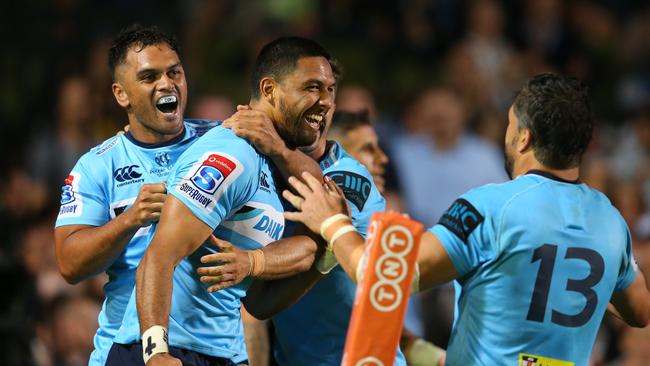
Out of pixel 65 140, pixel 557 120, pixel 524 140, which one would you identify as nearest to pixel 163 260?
pixel 524 140

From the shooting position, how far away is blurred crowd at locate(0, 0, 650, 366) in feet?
31.4

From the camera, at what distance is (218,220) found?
4.17 m

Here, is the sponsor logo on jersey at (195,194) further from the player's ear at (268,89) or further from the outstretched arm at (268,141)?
the player's ear at (268,89)

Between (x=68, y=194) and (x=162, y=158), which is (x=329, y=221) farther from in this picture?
(x=68, y=194)

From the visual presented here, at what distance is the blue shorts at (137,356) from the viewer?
4.28 metres

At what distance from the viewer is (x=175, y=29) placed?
12016 mm

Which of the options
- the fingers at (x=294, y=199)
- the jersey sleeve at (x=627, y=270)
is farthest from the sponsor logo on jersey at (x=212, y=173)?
the jersey sleeve at (x=627, y=270)

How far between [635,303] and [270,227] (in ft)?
5.28

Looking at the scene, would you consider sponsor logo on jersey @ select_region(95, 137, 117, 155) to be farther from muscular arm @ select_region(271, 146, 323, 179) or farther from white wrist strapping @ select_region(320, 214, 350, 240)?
white wrist strapping @ select_region(320, 214, 350, 240)

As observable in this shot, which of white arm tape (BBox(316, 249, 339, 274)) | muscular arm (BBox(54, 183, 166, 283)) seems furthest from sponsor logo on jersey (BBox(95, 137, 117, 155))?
white arm tape (BBox(316, 249, 339, 274))

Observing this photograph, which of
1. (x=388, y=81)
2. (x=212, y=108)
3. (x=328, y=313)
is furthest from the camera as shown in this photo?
(x=388, y=81)

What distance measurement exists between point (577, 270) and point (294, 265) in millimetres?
1164

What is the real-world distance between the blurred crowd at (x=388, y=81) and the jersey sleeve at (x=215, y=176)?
4142 millimetres

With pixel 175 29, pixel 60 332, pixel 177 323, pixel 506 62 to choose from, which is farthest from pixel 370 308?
pixel 175 29
